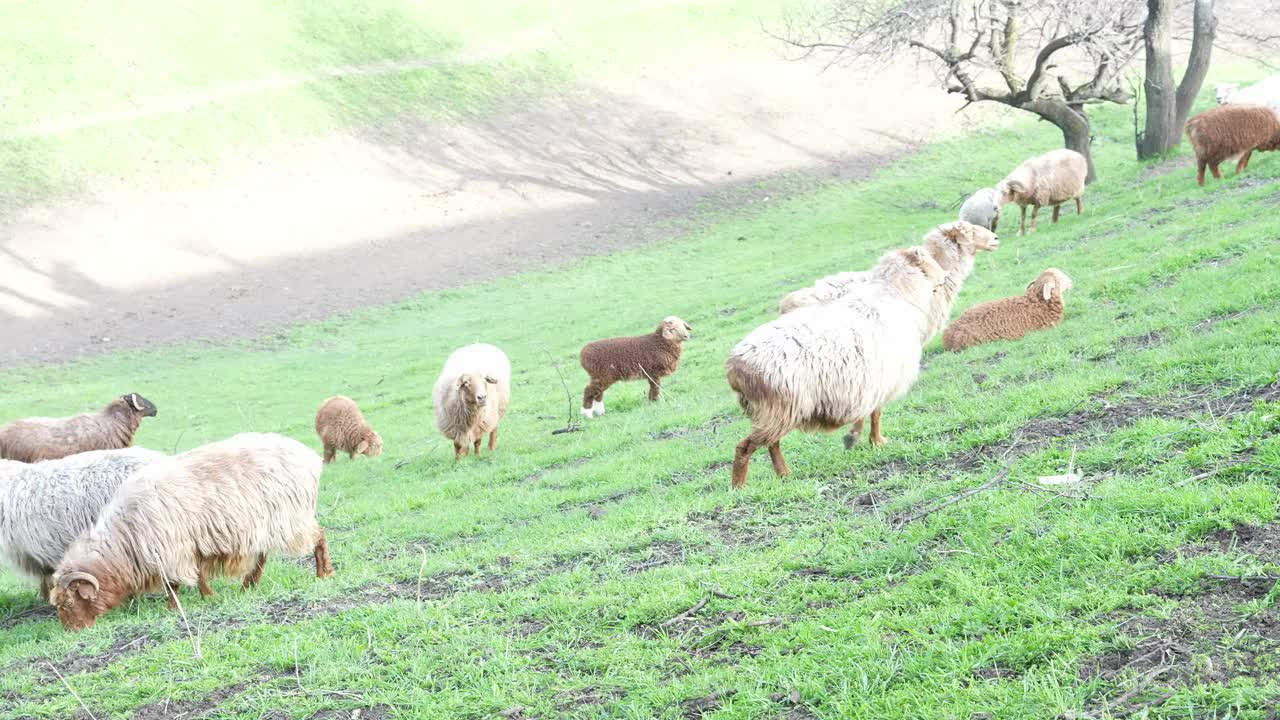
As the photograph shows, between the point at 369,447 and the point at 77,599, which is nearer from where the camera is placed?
the point at 77,599

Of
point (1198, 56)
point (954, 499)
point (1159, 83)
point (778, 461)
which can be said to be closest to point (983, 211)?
point (1159, 83)

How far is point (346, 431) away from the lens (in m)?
14.4

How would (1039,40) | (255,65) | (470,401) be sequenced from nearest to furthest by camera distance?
(470,401), (1039,40), (255,65)

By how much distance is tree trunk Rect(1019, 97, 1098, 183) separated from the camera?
23047 millimetres

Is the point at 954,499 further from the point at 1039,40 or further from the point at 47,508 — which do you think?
the point at 1039,40

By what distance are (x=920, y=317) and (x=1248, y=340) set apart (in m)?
2.48

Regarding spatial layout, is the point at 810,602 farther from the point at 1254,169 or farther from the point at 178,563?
the point at 1254,169

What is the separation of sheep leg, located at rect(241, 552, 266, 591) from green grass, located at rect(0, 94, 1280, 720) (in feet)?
0.39

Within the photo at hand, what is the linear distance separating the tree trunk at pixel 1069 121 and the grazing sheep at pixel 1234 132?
260 inches

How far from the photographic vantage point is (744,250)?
88.0 ft

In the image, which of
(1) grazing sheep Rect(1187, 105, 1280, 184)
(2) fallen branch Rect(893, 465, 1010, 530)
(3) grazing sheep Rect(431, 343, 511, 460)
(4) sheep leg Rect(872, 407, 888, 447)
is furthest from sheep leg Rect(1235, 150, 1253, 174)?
(2) fallen branch Rect(893, 465, 1010, 530)

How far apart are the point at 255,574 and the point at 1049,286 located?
837cm

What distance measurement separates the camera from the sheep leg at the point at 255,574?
27.5ft

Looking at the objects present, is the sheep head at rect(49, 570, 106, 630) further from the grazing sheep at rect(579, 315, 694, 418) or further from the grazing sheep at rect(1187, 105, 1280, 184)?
the grazing sheep at rect(1187, 105, 1280, 184)
